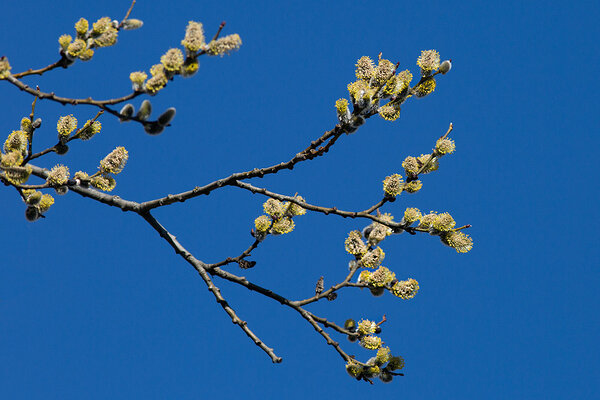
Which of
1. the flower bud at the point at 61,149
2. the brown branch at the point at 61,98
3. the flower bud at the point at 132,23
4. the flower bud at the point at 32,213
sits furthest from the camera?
the flower bud at the point at 61,149

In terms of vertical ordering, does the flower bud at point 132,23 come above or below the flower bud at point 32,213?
above

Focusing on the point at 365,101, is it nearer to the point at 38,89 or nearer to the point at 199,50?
the point at 199,50

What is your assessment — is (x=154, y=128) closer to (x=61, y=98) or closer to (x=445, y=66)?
(x=61, y=98)

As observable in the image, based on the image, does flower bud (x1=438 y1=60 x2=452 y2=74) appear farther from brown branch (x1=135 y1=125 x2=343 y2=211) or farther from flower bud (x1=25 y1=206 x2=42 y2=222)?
flower bud (x1=25 y1=206 x2=42 y2=222)

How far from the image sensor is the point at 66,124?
4438 mm

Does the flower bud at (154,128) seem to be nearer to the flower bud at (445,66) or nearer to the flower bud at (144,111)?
the flower bud at (144,111)

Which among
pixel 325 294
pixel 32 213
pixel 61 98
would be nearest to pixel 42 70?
pixel 61 98

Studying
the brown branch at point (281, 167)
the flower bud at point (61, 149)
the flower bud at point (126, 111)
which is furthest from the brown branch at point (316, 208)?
the flower bud at point (61, 149)

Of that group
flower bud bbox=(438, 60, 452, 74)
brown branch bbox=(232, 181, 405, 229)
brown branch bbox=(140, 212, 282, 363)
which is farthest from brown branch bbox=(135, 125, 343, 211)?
flower bud bbox=(438, 60, 452, 74)

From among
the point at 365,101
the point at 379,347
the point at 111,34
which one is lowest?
the point at 379,347

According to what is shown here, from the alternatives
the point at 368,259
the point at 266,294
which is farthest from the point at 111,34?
the point at 368,259

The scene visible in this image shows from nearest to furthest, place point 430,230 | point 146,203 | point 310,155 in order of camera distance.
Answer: point 310,155 < point 430,230 < point 146,203

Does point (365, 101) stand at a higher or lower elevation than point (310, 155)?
higher

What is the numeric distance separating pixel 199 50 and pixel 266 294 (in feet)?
5.34
